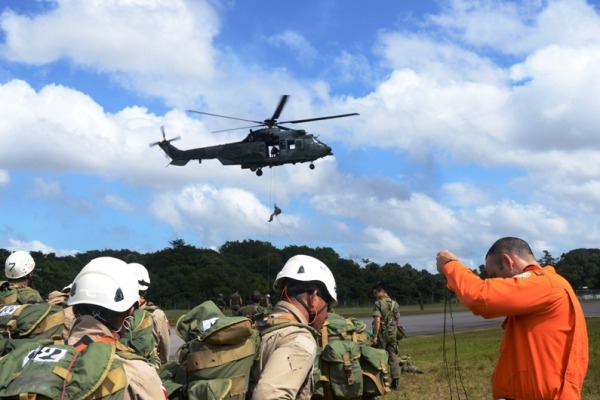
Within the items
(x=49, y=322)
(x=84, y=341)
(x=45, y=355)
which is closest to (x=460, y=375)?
(x=49, y=322)

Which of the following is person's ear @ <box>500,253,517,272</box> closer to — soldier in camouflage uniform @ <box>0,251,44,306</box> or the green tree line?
soldier in camouflage uniform @ <box>0,251,44,306</box>

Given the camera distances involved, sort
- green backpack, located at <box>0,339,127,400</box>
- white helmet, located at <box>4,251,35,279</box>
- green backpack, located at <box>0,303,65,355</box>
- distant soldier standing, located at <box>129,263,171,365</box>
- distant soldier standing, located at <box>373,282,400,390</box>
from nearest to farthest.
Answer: green backpack, located at <box>0,339,127,400</box> < green backpack, located at <box>0,303,65,355</box> < distant soldier standing, located at <box>129,263,171,365</box> < white helmet, located at <box>4,251,35,279</box> < distant soldier standing, located at <box>373,282,400,390</box>

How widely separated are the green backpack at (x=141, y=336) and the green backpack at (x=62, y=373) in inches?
141

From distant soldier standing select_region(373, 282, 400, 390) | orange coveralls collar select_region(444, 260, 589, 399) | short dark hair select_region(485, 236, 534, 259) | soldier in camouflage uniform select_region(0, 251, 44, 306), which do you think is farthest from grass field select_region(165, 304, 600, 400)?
soldier in camouflage uniform select_region(0, 251, 44, 306)

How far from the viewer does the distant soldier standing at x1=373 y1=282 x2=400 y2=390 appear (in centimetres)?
1403

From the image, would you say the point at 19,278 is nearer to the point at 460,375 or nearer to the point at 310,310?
the point at 310,310

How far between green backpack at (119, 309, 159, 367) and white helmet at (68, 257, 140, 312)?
2930 mm

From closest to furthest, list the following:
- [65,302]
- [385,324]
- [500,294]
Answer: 1. [500,294]
2. [65,302]
3. [385,324]

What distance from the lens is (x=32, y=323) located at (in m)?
6.14

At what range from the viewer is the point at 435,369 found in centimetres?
1562

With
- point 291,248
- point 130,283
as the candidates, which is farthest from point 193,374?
point 291,248

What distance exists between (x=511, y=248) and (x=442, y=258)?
0.48 m

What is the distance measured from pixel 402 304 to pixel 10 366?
229 ft

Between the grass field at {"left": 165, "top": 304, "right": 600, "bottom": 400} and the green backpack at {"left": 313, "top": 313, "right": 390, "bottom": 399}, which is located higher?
the green backpack at {"left": 313, "top": 313, "right": 390, "bottom": 399}
